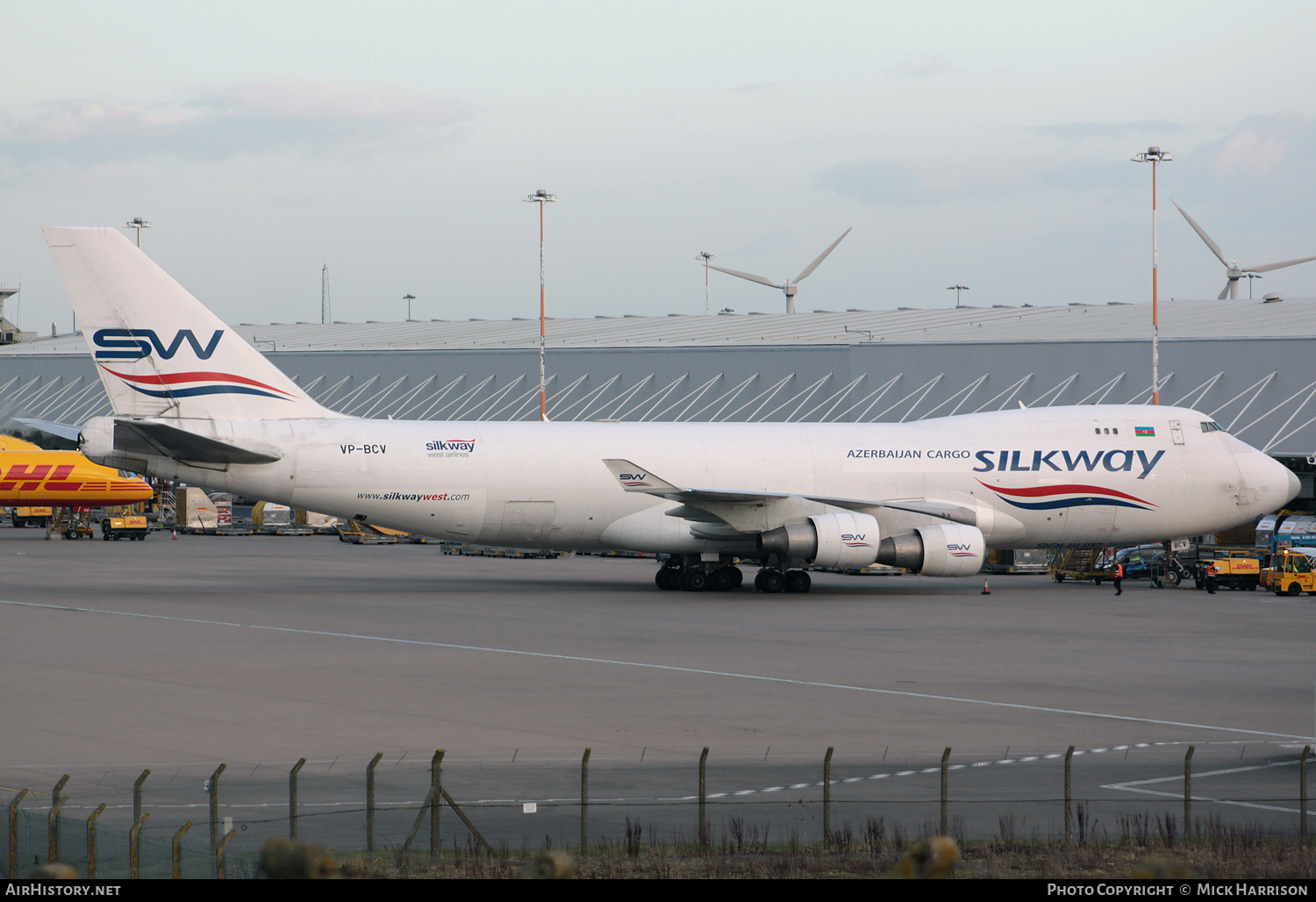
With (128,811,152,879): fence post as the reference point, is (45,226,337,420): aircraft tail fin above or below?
above

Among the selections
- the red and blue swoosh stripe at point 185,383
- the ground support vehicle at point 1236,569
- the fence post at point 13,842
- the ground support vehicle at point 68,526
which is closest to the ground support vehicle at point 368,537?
the ground support vehicle at point 68,526

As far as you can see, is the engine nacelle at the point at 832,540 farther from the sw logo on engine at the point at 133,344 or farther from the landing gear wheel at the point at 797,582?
the sw logo on engine at the point at 133,344

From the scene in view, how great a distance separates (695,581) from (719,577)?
75 cm

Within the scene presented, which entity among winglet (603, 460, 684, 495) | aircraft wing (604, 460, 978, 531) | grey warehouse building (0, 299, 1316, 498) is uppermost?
grey warehouse building (0, 299, 1316, 498)

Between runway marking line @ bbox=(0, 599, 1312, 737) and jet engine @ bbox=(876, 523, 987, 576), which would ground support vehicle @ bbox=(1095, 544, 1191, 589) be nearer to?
jet engine @ bbox=(876, 523, 987, 576)

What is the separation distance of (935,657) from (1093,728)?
821cm

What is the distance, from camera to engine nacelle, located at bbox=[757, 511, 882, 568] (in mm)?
40031

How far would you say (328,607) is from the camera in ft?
122

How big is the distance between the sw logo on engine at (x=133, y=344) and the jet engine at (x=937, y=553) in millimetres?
20814

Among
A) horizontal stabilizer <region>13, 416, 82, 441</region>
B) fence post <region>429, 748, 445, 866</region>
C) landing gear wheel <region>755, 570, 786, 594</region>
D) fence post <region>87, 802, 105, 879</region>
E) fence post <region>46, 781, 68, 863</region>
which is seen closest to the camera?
fence post <region>87, 802, 105, 879</region>

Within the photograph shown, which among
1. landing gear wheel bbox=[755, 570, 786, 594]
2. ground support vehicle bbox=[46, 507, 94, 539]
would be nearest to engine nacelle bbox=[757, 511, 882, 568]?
landing gear wheel bbox=[755, 570, 786, 594]

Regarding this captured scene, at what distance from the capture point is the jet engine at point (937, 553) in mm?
40594
